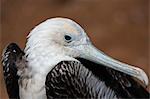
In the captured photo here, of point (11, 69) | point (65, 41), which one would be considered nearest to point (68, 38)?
point (65, 41)

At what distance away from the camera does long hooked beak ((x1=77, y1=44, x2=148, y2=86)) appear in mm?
3711

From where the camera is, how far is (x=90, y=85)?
11.8 feet

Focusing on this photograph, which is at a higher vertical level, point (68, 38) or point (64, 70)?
point (68, 38)

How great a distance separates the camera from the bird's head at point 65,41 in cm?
373

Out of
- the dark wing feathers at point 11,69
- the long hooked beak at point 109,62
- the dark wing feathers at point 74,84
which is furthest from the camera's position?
the dark wing feathers at point 11,69

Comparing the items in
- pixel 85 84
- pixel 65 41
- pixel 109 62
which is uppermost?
pixel 65 41

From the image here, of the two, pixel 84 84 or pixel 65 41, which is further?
pixel 65 41

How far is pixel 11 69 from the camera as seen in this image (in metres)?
3.82

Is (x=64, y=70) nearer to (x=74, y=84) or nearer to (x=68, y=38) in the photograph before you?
(x=74, y=84)

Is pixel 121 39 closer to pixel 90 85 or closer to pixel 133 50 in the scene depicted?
pixel 133 50

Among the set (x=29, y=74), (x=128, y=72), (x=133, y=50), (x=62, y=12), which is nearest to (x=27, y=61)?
(x=29, y=74)

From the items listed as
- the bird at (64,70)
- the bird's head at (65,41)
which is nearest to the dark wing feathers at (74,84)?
the bird at (64,70)

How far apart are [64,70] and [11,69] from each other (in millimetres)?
412

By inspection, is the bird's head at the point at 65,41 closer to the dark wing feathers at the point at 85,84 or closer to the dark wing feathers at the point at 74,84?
the dark wing feathers at the point at 85,84
